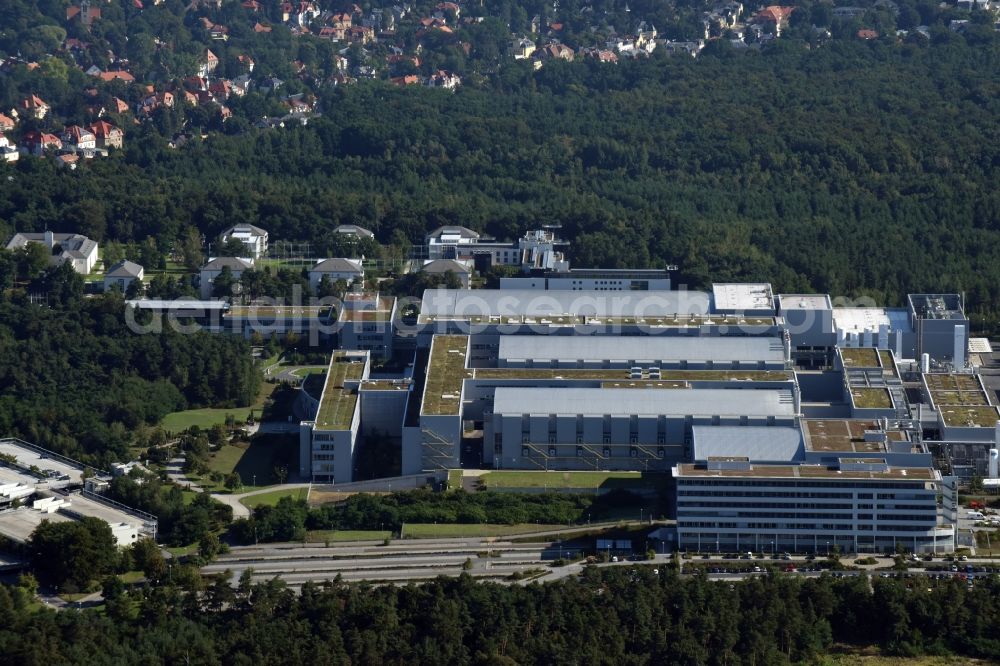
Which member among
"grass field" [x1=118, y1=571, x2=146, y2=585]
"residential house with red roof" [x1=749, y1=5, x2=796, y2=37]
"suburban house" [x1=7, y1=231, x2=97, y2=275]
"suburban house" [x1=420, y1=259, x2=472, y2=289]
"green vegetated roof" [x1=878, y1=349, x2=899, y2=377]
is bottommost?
"grass field" [x1=118, y1=571, x2=146, y2=585]

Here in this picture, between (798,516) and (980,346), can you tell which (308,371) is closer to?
(798,516)

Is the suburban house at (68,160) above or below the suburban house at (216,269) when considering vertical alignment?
above

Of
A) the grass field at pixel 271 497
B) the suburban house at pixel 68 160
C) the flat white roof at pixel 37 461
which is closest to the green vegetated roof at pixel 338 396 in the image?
the grass field at pixel 271 497

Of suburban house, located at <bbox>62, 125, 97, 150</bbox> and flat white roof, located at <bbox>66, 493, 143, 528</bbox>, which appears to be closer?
flat white roof, located at <bbox>66, 493, 143, 528</bbox>

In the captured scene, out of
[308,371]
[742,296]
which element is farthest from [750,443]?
[308,371]

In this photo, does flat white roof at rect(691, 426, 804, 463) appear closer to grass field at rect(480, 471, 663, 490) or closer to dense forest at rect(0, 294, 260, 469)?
grass field at rect(480, 471, 663, 490)

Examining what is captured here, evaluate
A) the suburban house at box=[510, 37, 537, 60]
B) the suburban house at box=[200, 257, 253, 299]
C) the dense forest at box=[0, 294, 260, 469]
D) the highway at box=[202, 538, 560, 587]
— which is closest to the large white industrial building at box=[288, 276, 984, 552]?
the highway at box=[202, 538, 560, 587]

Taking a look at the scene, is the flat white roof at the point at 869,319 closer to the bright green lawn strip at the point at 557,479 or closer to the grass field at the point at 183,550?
the bright green lawn strip at the point at 557,479
